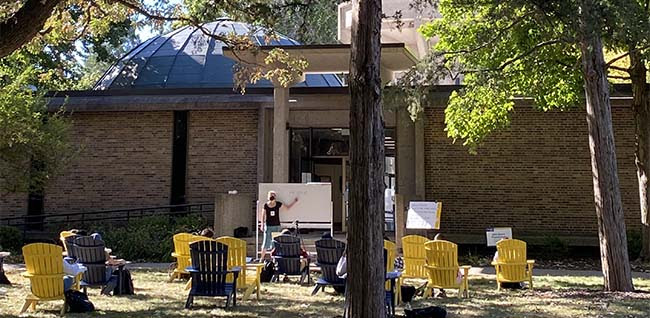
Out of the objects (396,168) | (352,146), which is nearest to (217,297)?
(352,146)

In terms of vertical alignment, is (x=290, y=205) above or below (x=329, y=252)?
above

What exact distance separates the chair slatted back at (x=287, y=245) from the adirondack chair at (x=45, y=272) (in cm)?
434

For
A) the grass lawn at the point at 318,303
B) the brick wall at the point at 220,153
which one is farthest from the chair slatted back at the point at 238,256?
the brick wall at the point at 220,153

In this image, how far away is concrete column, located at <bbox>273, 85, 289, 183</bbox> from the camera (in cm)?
1883

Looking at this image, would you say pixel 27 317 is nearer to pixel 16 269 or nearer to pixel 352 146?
pixel 352 146

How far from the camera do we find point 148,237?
18609 millimetres

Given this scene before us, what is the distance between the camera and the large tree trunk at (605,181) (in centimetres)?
1127

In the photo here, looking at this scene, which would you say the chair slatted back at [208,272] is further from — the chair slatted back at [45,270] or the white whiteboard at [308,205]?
the white whiteboard at [308,205]

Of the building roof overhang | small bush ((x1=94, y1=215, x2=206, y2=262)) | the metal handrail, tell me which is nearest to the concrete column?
the building roof overhang

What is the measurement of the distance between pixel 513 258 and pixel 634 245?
8.67m

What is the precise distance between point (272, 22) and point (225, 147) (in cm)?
1053

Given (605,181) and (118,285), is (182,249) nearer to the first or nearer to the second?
(118,285)

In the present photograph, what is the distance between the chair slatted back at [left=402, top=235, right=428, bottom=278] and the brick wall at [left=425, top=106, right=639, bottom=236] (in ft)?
29.6

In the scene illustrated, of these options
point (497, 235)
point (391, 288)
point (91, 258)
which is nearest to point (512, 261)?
point (497, 235)
